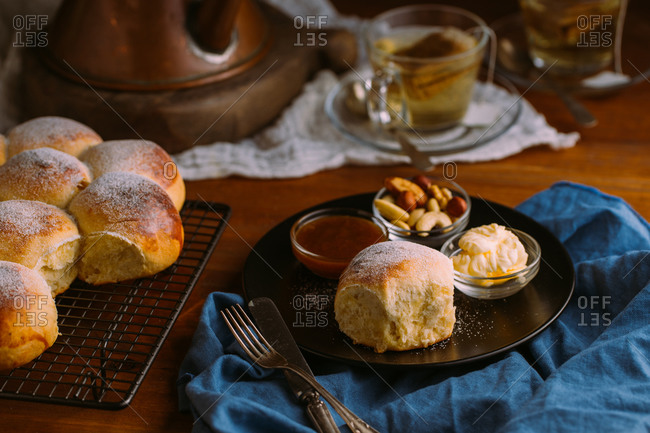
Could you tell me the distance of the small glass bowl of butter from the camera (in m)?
1.27

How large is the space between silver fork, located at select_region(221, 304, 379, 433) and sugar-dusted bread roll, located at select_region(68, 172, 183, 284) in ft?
0.59

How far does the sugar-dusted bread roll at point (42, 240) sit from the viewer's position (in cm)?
124

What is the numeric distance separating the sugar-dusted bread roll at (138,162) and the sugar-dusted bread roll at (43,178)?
0.05m

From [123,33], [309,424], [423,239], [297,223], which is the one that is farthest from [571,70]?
[309,424]

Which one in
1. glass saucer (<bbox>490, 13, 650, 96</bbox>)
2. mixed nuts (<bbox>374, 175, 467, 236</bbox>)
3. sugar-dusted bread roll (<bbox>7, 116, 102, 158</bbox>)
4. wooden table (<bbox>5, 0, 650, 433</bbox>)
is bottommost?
wooden table (<bbox>5, 0, 650, 433</bbox>)

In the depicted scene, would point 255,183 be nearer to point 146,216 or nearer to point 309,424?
point 146,216

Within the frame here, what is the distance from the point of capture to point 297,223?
1.44 m

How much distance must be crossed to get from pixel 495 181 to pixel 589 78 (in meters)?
0.58

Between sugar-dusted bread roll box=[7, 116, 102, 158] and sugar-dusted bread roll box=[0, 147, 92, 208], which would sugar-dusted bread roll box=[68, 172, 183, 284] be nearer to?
sugar-dusted bread roll box=[0, 147, 92, 208]
